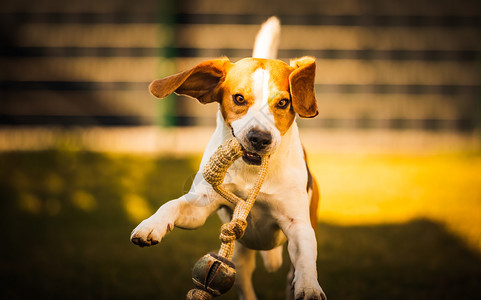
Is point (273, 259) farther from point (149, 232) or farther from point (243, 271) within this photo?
point (149, 232)

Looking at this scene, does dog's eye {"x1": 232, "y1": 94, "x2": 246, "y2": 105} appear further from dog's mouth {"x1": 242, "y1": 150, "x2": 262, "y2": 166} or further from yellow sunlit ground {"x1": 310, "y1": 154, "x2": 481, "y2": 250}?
yellow sunlit ground {"x1": 310, "y1": 154, "x2": 481, "y2": 250}

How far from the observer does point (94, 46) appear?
7484mm

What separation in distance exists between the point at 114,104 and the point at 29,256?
13.7ft

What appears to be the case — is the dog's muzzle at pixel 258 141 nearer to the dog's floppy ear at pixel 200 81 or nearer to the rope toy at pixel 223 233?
the rope toy at pixel 223 233

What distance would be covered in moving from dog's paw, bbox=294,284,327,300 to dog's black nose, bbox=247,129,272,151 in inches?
20.5

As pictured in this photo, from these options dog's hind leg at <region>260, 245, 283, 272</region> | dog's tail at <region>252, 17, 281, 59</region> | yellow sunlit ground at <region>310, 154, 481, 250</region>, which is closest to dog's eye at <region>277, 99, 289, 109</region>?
dog's tail at <region>252, 17, 281, 59</region>

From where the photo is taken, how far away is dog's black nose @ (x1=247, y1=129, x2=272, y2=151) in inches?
78.7

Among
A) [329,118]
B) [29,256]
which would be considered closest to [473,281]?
[29,256]

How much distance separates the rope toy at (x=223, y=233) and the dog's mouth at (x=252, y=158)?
0.03 metres

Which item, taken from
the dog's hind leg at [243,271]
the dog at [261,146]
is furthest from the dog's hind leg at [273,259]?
the dog at [261,146]

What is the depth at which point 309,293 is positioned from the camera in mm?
1873

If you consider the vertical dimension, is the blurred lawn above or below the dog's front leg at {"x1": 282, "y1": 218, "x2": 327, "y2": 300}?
below

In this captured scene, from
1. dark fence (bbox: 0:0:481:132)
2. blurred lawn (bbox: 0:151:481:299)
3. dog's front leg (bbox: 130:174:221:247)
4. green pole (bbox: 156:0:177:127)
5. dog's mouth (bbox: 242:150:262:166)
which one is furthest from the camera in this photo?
dark fence (bbox: 0:0:481:132)

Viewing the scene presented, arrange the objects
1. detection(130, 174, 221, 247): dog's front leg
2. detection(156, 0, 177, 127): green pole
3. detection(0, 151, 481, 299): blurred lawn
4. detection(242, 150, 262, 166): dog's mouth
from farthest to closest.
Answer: detection(156, 0, 177, 127): green pole
detection(0, 151, 481, 299): blurred lawn
detection(242, 150, 262, 166): dog's mouth
detection(130, 174, 221, 247): dog's front leg
